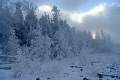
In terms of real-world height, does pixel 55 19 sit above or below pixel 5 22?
above

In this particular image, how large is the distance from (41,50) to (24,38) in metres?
11.8

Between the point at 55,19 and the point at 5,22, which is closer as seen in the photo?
the point at 5,22

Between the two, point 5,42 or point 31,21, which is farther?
point 31,21

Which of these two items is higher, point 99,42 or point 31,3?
point 31,3

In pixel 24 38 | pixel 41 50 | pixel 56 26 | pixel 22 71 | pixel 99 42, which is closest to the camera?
pixel 22 71

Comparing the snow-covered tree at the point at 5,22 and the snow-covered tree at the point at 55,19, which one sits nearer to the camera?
the snow-covered tree at the point at 5,22

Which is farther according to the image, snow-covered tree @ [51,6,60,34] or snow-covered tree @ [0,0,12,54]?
snow-covered tree @ [51,6,60,34]

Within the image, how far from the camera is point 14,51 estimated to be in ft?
107

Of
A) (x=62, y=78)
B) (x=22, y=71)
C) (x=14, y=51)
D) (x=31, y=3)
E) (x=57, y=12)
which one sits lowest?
(x=62, y=78)

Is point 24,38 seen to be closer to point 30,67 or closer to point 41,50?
point 41,50

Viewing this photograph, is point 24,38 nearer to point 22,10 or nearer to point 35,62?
point 22,10

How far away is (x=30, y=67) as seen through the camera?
1816cm

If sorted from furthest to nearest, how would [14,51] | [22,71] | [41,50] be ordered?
[14,51], [41,50], [22,71]

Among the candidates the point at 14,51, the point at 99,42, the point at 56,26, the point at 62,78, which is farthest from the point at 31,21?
the point at 99,42
